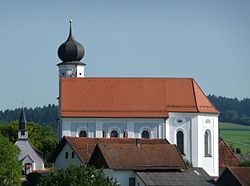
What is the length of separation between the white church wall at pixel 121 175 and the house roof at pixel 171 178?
59 cm

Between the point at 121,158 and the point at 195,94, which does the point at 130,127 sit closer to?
the point at 195,94

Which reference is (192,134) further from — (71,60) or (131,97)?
(71,60)

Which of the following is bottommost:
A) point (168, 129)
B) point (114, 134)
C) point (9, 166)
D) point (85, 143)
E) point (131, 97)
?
point (9, 166)

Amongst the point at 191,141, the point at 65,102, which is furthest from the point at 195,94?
the point at 65,102

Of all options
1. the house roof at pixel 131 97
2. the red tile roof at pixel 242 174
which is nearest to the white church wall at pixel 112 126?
the house roof at pixel 131 97

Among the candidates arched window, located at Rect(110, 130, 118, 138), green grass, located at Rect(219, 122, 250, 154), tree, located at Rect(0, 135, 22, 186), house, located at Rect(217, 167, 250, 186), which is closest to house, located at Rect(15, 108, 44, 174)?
arched window, located at Rect(110, 130, 118, 138)

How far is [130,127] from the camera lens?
84.6 metres

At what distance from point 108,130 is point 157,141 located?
377 inches

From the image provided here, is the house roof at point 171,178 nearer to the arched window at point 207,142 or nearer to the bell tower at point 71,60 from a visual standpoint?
the arched window at point 207,142

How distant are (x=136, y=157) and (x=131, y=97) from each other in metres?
20.2

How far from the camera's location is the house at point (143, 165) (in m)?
64.8

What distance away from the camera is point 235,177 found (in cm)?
6462

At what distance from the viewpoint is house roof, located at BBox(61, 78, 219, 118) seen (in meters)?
84.8

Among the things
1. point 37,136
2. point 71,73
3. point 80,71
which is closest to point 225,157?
point 80,71
